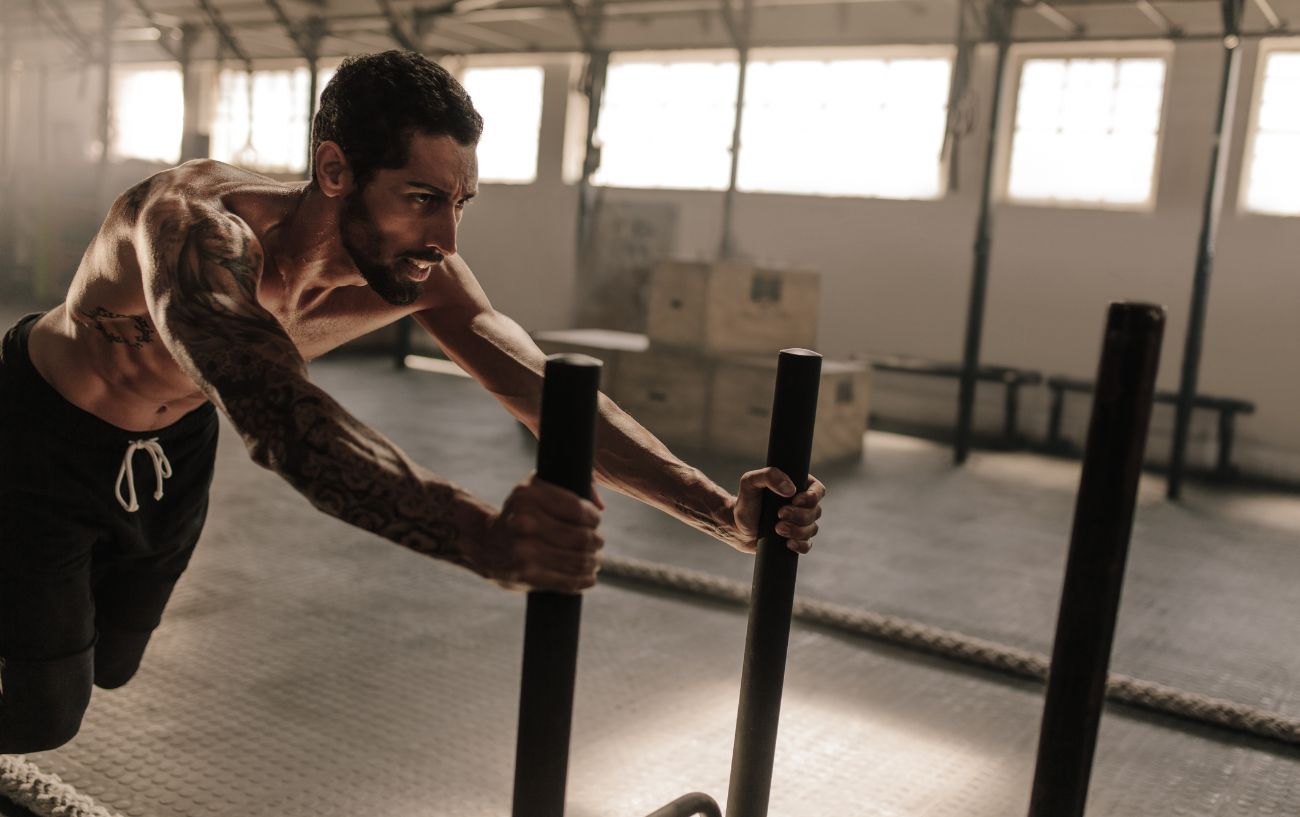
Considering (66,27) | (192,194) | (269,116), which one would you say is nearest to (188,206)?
(192,194)

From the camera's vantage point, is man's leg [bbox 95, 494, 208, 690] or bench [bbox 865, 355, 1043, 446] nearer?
man's leg [bbox 95, 494, 208, 690]

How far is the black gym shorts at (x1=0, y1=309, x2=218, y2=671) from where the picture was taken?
1.69 meters

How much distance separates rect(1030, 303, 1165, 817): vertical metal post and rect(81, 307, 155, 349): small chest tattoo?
4.24 ft

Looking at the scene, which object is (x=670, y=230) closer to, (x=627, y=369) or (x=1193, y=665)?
(x=627, y=369)

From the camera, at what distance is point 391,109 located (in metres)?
1.29

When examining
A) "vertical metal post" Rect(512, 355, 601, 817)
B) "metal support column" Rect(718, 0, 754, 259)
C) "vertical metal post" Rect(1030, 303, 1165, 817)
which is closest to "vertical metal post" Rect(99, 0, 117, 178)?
"metal support column" Rect(718, 0, 754, 259)

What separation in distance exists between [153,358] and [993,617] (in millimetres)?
2791

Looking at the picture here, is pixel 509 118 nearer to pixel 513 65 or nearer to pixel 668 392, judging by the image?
pixel 513 65

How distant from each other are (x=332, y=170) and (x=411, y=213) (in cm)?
14

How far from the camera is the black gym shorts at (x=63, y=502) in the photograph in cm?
169

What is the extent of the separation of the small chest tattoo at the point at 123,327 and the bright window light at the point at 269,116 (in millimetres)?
10227

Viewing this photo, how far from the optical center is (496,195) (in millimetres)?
10539

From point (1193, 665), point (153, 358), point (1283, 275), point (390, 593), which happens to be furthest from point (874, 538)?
point (1283, 275)

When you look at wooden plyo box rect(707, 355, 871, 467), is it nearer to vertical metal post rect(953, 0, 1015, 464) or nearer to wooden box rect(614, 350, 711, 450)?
wooden box rect(614, 350, 711, 450)
